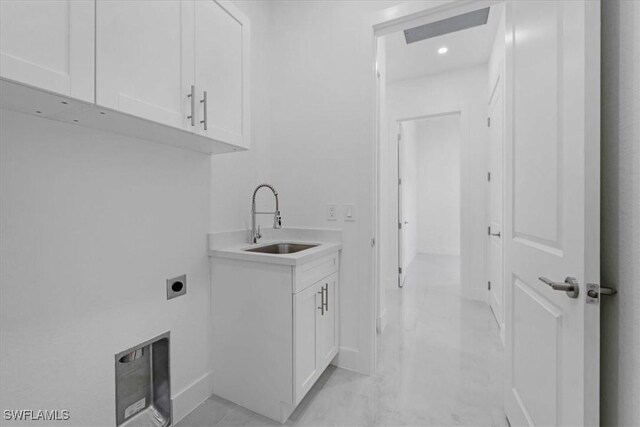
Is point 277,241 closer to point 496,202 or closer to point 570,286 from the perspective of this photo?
point 570,286

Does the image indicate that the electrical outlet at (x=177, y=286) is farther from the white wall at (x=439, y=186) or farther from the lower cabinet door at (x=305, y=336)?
the white wall at (x=439, y=186)

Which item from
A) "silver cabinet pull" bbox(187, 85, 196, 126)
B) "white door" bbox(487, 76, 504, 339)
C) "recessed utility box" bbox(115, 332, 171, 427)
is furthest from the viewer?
"white door" bbox(487, 76, 504, 339)

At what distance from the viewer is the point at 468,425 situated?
144 cm

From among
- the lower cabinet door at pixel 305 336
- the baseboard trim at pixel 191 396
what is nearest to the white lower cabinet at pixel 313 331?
the lower cabinet door at pixel 305 336

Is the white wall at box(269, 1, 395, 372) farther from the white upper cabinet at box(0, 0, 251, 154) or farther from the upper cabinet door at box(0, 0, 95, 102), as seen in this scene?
the upper cabinet door at box(0, 0, 95, 102)

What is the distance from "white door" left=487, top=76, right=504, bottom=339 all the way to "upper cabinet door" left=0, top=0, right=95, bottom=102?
277cm

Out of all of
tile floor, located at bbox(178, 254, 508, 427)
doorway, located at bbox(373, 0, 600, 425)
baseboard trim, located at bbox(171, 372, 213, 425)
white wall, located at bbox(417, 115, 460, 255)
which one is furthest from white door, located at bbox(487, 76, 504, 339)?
white wall, located at bbox(417, 115, 460, 255)

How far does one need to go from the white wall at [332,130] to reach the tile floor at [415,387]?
24cm

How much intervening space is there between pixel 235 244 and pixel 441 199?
6.02m

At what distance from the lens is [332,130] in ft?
6.72

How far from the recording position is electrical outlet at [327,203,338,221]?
2.04 m

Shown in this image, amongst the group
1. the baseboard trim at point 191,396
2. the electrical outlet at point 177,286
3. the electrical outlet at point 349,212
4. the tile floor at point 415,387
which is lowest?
the tile floor at point 415,387

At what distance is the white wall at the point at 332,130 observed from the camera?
Answer: 75.7 inches

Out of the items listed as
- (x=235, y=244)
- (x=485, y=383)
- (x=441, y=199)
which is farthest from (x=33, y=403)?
(x=441, y=199)
